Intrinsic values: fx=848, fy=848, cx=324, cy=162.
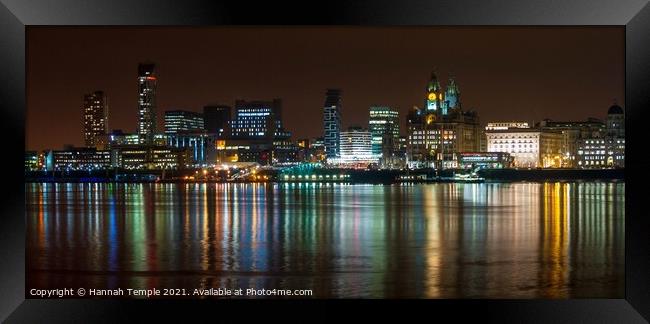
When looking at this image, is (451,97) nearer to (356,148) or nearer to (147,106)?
(356,148)

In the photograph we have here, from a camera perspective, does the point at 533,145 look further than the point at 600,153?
Yes

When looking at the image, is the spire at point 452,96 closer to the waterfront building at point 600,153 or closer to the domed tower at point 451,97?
the domed tower at point 451,97

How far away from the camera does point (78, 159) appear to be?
60.0m

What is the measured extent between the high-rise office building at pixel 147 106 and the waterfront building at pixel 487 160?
26.0 m

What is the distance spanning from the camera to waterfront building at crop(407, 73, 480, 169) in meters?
65.9

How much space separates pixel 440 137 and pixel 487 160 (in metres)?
13.2
